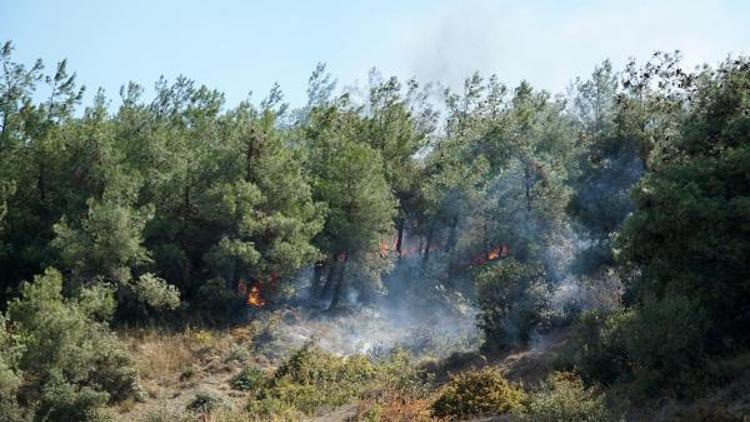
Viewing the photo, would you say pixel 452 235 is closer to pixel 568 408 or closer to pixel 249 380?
pixel 249 380

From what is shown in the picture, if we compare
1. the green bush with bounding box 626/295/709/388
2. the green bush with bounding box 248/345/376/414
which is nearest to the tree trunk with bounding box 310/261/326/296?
the green bush with bounding box 248/345/376/414

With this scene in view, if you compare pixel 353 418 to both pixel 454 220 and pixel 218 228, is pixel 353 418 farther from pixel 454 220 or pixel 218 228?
pixel 454 220

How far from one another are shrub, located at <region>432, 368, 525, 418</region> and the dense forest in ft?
0.23

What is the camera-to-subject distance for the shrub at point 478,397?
639 inches

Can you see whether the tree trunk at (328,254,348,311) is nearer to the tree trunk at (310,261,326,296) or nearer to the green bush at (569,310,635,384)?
the tree trunk at (310,261,326,296)

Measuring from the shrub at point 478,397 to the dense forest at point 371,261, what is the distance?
71mm

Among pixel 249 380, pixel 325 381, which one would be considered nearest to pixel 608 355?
pixel 325 381

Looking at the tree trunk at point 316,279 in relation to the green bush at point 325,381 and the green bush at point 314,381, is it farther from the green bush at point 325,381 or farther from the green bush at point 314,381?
the green bush at point 314,381

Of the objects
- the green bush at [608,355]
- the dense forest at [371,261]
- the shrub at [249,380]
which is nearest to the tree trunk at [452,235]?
the dense forest at [371,261]

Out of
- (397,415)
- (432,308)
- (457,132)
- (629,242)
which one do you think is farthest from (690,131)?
(457,132)

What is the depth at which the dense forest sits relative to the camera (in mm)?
15055

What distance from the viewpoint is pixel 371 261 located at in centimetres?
3391

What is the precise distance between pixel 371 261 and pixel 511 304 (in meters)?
12.1

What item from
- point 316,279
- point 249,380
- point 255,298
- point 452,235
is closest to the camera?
point 249,380
